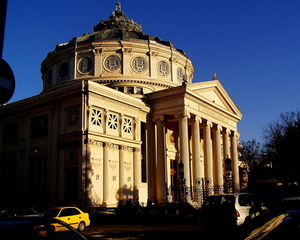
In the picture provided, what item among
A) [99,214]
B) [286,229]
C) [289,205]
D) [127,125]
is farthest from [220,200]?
[127,125]

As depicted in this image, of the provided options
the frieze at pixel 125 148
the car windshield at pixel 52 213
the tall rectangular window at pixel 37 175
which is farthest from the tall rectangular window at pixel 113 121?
the car windshield at pixel 52 213

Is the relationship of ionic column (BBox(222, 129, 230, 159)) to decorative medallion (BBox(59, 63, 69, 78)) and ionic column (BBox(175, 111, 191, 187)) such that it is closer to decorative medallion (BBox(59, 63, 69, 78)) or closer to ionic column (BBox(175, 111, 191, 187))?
ionic column (BBox(175, 111, 191, 187))

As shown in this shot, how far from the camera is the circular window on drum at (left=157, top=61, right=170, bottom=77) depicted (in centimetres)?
4362

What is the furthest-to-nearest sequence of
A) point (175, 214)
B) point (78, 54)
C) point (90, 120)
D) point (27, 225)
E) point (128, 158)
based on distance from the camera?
point (78, 54) < point (128, 158) < point (90, 120) < point (175, 214) < point (27, 225)

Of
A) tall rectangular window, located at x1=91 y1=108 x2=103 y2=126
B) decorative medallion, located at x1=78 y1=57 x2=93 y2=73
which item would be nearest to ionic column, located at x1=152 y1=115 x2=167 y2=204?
tall rectangular window, located at x1=91 y1=108 x2=103 y2=126

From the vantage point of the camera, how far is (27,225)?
18.2 ft

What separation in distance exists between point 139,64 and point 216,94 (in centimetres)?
961

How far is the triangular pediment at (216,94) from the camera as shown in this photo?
37719 millimetres

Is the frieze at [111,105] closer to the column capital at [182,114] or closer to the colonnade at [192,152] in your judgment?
the colonnade at [192,152]

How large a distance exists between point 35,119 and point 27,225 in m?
30.1

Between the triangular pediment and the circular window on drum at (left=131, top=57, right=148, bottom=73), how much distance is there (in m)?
7.88

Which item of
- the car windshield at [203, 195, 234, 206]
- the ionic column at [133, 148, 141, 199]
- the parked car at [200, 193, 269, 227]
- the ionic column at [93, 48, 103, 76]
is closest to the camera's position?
the parked car at [200, 193, 269, 227]

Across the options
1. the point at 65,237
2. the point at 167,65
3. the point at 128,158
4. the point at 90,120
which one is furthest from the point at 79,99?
the point at 65,237

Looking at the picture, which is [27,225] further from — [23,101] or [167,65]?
[167,65]
